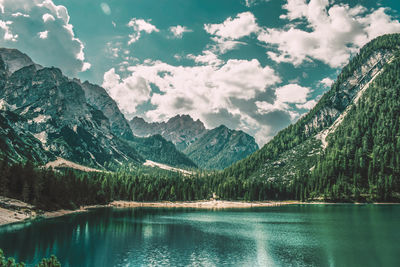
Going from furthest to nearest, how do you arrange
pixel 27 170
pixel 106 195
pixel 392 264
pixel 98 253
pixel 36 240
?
1. pixel 106 195
2. pixel 27 170
3. pixel 36 240
4. pixel 98 253
5. pixel 392 264

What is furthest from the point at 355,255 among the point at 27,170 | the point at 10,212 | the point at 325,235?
the point at 27,170

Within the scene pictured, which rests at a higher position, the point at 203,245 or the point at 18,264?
the point at 18,264

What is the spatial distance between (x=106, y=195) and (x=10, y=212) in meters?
103

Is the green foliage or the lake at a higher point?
the green foliage

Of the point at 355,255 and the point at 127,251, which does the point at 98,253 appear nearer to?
the point at 127,251

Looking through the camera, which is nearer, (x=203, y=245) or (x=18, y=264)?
(x=18, y=264)

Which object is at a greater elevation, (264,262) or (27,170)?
(27,170)

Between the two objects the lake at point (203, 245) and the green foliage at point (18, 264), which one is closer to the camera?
the green foliage at point (18, 264)

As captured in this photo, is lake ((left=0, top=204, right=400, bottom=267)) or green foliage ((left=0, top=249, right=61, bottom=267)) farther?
lake ((left=0, top=204, right=400, bottom=267))

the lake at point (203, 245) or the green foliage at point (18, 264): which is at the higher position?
the green foliage at point (18, 264)

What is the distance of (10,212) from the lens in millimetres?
97688

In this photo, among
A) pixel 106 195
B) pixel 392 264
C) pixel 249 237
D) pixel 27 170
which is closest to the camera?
pixel 392 264

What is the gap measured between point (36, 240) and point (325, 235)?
74.7 m

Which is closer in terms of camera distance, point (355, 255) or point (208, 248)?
point (355, 255)
